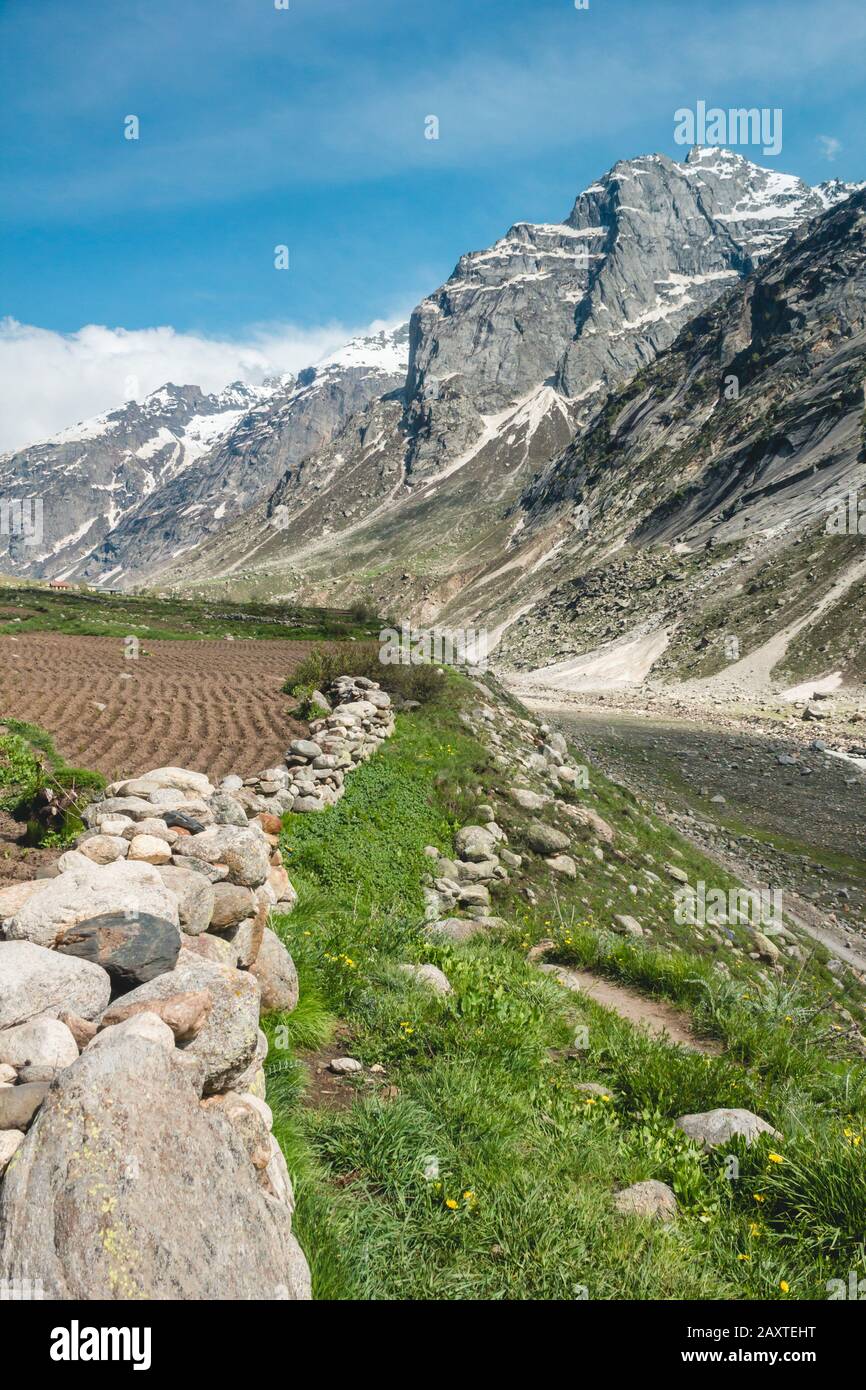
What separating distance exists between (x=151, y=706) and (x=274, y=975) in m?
14.8

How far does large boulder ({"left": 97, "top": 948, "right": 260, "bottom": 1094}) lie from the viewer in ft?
12.4

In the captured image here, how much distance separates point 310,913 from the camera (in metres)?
8.01

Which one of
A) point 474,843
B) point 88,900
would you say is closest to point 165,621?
point 474,843

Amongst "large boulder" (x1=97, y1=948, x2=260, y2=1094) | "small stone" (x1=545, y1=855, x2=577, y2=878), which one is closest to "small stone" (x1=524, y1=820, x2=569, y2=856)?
"small stone" (x1=545, y1=855, x2=577, y2=878)

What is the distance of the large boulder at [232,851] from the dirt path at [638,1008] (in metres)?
4.00

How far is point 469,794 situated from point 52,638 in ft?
118

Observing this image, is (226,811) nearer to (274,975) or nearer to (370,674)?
(274,975)

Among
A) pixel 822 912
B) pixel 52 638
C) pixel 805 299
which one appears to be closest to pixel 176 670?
pixel 52 638

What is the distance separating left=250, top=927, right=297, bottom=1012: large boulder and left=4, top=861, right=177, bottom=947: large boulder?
1380 mm

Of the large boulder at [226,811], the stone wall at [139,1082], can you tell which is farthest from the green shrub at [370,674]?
the stone wall at [139,1082]

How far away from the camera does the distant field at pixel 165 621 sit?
46.1 meters

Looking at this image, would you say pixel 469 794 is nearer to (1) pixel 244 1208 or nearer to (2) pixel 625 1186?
(2) pixel 625 1186

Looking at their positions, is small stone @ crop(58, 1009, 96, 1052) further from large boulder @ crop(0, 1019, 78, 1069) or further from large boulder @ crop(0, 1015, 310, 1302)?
large boulder @ crop(0, 1015, 310, 1302)

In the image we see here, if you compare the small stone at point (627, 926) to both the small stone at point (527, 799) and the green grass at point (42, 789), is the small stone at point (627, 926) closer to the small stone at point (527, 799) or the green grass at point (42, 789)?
the small stone at point (527, 799)
